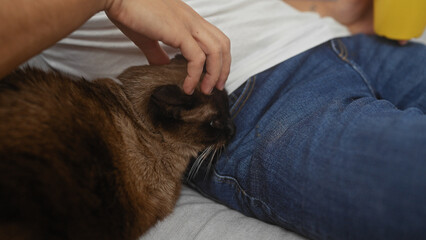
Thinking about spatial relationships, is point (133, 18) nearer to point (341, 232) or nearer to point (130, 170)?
point (130, 170)

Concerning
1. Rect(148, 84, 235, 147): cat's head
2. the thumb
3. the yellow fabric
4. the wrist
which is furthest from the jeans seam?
the yellow fabric

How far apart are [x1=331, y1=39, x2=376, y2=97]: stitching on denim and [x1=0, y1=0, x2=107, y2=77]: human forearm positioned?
0.92m

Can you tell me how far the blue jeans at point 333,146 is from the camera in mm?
748

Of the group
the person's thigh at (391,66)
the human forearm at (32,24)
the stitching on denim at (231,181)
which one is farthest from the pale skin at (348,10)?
the human forearm at (32,24)

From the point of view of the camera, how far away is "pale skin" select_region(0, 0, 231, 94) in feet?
2.21

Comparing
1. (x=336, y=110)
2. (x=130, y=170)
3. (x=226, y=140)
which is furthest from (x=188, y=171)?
(x=336, y=110)

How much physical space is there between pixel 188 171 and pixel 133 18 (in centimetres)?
63

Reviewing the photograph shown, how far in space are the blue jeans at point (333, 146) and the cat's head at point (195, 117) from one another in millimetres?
67

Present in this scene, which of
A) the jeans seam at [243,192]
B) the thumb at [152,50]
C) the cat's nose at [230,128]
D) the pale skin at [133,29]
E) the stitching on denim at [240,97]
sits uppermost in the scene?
the pale skin at [133,29]

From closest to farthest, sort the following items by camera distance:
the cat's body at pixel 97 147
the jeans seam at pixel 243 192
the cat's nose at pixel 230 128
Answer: the cat's body at pixel 97 147, the jeans seam at pixel 243 192, the cat's nose at pixel 230 128

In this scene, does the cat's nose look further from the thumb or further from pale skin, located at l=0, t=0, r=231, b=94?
the thumb

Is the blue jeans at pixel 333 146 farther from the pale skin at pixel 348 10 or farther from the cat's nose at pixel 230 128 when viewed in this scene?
the pale skin at pixel 348 10

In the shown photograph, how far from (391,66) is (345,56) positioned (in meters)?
0.20

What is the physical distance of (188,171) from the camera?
129 centimetres
